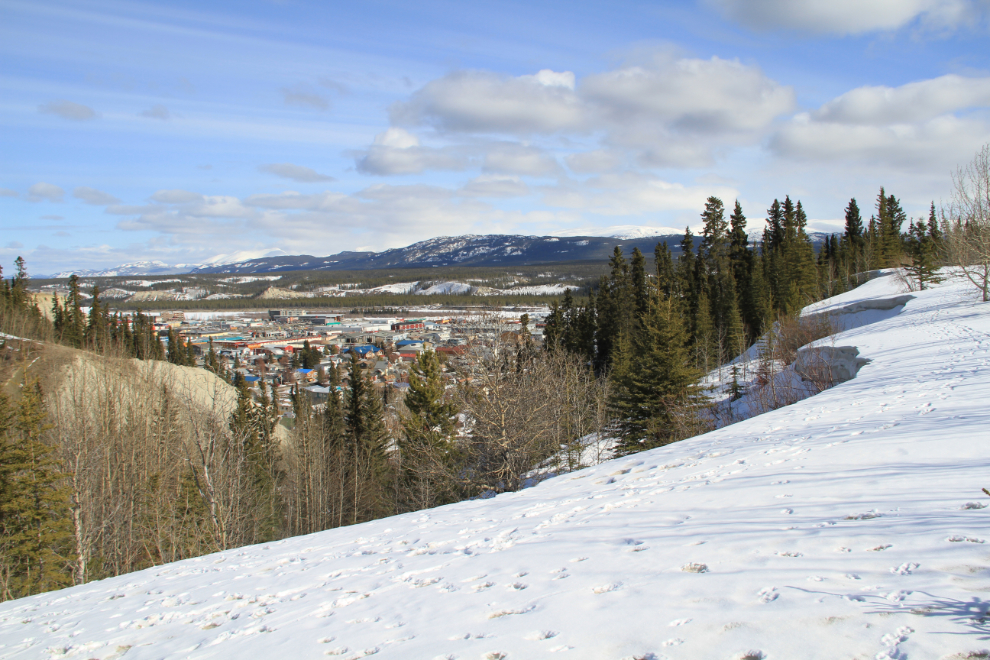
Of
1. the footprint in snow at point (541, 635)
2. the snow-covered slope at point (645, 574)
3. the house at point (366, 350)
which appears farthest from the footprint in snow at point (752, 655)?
the house at point (366, 350)

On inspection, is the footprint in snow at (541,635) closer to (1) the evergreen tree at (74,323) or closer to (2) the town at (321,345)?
(2) the town at (321,345)

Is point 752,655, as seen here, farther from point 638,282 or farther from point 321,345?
point 321,345

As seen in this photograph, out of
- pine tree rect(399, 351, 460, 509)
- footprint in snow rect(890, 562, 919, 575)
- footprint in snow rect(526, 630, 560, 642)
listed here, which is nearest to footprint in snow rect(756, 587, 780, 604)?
footprint in snow rect(890, 562, 919, 575)

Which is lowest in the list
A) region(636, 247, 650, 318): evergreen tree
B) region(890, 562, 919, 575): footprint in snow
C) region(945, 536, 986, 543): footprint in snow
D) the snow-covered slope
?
the snow-covered slope

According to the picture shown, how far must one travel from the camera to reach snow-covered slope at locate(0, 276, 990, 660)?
4.27 m

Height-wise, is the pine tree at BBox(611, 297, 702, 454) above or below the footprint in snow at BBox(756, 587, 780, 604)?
below

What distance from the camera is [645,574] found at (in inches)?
225

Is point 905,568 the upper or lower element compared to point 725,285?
lower

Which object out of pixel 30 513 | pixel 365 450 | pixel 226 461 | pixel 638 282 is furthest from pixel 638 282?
pixel 30 513

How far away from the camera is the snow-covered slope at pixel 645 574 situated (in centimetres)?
427

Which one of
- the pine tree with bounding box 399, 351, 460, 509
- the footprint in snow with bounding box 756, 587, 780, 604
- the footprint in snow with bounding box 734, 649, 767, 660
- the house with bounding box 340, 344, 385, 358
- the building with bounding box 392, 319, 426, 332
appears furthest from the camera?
the building with bounding box 392, 319, 426, 332

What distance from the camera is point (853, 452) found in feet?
30.2

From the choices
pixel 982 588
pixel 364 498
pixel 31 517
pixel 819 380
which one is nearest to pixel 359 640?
pixel 982 588

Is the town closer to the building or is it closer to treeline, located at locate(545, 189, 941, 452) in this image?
the building
